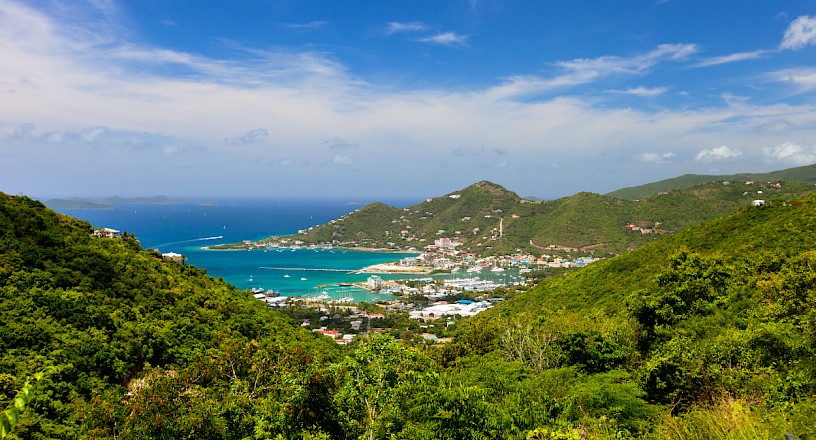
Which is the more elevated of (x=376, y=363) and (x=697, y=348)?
(x=376, y=363)

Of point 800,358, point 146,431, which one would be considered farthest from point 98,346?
point 800,358

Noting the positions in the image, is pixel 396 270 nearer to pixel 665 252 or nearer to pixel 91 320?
pixel 665 252

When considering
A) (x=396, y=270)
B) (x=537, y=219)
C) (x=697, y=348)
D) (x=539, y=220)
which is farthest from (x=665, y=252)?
(x=537, y=219)

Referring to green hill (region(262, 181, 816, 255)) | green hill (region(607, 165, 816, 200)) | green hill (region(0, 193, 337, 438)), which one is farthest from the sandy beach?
green hill (region(607, 165, 816, 200))

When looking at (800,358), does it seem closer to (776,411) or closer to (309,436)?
(776,411)

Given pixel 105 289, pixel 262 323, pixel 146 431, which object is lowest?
pixel 262 323

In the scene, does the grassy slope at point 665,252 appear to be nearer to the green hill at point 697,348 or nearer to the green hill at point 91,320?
the green hill at point 697,348
